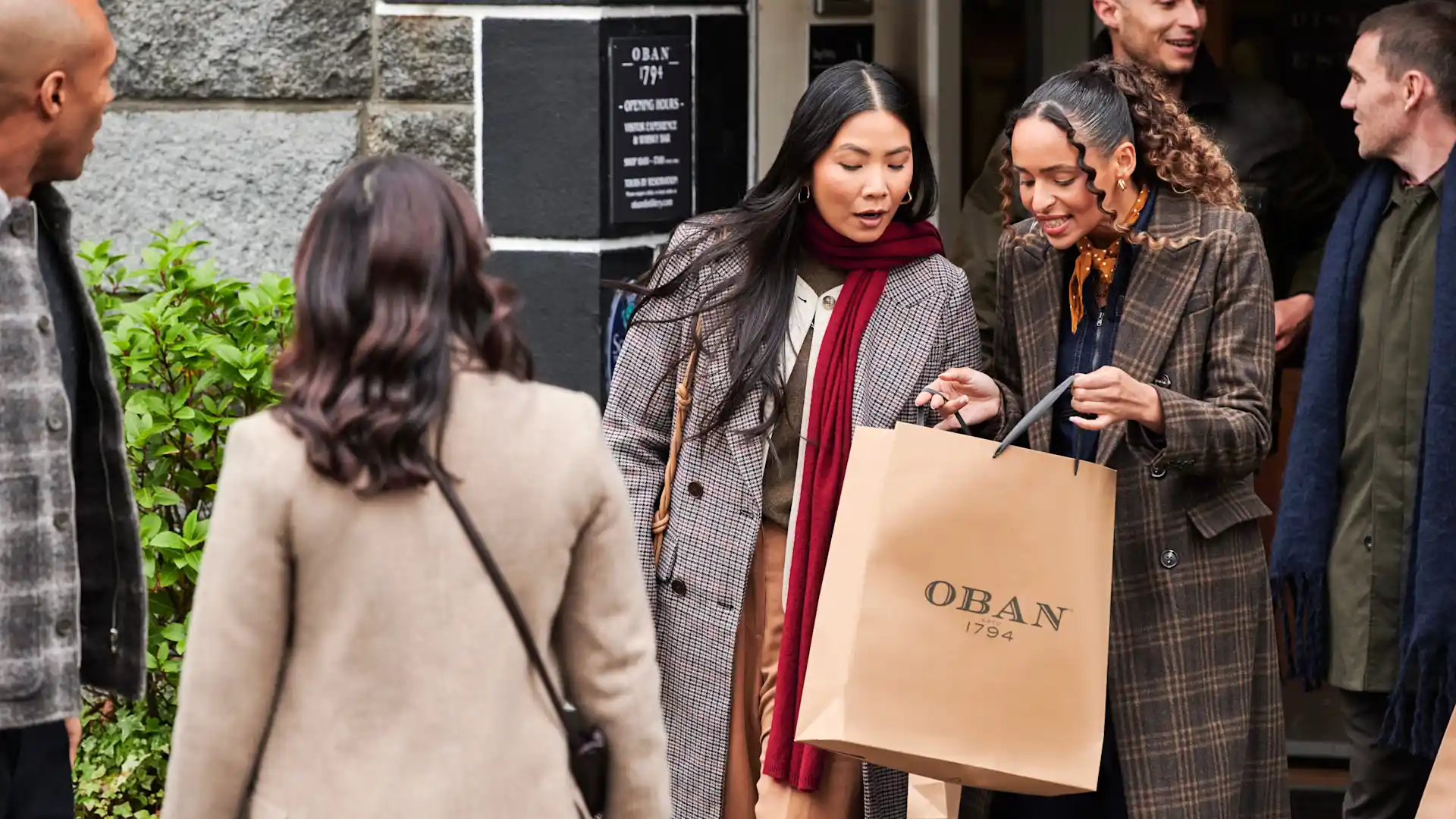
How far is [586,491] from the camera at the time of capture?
2629mm

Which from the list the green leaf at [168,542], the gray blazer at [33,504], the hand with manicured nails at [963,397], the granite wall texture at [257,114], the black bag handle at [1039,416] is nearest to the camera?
the gray blazer at [33,504]

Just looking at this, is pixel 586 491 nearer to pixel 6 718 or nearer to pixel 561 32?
pixel 6 718

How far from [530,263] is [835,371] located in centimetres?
127

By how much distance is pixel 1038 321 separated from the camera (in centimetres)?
387

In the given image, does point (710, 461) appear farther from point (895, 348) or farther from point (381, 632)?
point (381, 632)

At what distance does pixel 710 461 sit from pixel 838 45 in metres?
1.92

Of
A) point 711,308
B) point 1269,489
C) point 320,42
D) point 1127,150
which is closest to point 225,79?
point 320,42

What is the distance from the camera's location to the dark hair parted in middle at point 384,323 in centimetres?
249

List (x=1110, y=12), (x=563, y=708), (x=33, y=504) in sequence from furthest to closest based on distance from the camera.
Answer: (x=1110, y=12) → (x=33, y=504) → (x=563, y=708)

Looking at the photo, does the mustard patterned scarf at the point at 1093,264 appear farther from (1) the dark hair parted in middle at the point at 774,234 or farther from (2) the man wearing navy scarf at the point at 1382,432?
(2) the man wearing navy scarf at the point at 1382,432

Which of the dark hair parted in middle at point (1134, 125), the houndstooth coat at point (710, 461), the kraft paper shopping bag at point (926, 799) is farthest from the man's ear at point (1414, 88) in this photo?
the kraft paper shopping bag at point (926, 799)

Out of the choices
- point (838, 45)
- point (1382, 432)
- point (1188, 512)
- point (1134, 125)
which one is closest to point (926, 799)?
point (1188, 512)

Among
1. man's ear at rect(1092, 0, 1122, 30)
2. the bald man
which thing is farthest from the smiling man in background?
the bald man

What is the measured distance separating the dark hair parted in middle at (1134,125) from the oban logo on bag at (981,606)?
0.73 metres
